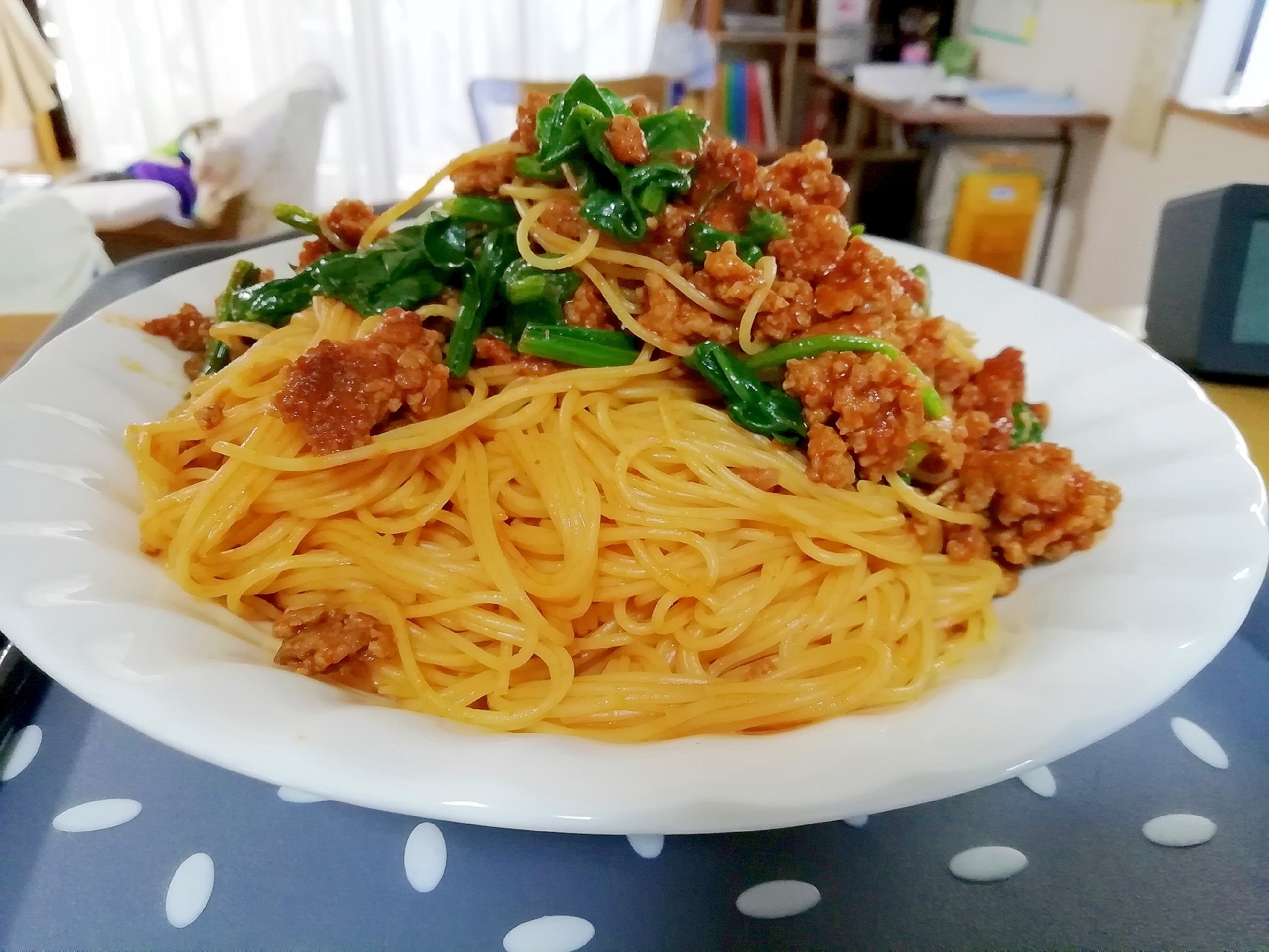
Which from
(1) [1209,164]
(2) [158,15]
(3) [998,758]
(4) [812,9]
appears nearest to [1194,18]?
(1) [1209,164]

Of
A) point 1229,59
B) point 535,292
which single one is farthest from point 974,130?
point 535,292

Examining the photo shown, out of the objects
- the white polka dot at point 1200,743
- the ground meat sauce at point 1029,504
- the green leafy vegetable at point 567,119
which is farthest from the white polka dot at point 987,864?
the green leafy vegetable at point 567,119

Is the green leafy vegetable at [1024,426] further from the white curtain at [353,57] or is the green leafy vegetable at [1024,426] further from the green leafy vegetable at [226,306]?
the white curtain at [353,57]

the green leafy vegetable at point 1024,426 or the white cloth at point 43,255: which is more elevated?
the green leafy vegetable at point 1024,426

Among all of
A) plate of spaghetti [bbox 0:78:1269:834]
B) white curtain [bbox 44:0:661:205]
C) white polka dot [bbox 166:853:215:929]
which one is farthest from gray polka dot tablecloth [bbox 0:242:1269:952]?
white curtain [bbox 44:0:661:205]

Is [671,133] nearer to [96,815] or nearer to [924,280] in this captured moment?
[924,280]

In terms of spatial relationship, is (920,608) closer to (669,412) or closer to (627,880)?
(669,412)

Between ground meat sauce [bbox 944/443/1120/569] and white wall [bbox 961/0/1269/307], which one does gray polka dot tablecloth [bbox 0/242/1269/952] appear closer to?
ground meat sauce [bbox 944/443/1120/569]
